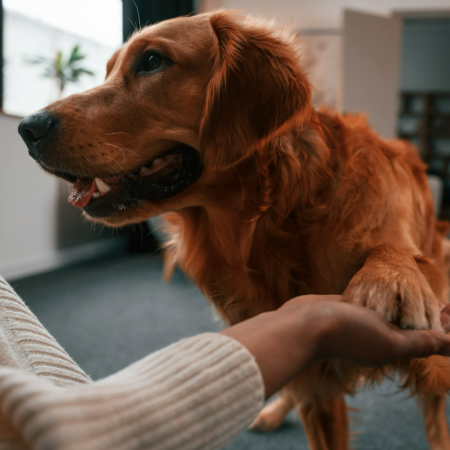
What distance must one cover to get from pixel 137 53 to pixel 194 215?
41 cm

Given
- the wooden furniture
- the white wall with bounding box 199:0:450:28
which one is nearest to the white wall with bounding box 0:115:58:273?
the white wall with bounding box 199:0:450:28

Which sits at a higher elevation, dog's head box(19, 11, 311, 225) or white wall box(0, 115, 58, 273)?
dog's head box(19, 11, 311, 225)

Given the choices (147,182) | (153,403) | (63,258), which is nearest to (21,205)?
(63,258)

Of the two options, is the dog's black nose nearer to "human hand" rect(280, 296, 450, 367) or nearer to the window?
"human hand" rect(280, 296, 450, 367)

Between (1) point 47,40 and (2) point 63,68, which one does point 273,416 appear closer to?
(2) point 63,68

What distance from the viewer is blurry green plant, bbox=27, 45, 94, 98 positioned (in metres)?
3.16

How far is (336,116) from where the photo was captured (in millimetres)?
1013

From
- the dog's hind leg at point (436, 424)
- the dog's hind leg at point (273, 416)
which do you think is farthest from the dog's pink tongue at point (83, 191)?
the dog's hind leg at point (436, 424)

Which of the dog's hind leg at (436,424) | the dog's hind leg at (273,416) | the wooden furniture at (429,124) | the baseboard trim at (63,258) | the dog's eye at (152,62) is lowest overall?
the baseboard trim at (63,258)

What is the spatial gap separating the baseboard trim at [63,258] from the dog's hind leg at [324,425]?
2.36 meters

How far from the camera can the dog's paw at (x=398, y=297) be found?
58 centimetres

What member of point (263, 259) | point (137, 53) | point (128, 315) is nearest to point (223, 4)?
point (128, 315)

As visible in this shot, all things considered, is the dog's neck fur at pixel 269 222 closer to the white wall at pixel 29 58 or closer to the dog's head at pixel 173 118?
the dog's head at pixel 173 118

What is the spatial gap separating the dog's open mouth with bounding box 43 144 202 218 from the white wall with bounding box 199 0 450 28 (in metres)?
4.45
